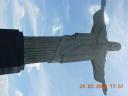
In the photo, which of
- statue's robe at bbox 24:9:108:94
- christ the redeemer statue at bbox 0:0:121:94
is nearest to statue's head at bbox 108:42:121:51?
christ the redeemer statue at bbox 0:0:121:94

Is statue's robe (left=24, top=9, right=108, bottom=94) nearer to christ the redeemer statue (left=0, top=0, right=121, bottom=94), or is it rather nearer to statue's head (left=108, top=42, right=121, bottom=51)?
christ the redeemer statue (left=0, top=0, right=121, bottom=94)

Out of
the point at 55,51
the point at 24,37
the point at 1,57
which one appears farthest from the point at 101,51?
the point at 1,57

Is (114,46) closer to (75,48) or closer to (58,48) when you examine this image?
(75,48)

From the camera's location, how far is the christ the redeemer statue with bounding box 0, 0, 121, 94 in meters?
23.7

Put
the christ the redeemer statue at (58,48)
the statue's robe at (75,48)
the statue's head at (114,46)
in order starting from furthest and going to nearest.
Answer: the statue's head at (114,46)
the statue's robe at (75,48)
the christ the redeemer statue at (58,48)

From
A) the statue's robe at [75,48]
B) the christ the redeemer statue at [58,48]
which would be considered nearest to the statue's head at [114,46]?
the christ the redeemer statue at [58,48]

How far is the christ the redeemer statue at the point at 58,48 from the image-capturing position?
23.7m

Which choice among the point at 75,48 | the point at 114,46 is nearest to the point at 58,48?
the point at 75,48

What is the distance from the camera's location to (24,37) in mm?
24828

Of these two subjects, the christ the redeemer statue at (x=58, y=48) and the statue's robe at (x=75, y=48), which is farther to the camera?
the statue's robe at (x=75, y=48)

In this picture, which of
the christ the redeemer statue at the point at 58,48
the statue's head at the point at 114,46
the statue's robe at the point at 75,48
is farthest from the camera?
the statue's head at the point at 114,46

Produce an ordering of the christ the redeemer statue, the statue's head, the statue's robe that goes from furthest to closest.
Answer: the statue's head
the statue's robe
the christ the redeemer statue

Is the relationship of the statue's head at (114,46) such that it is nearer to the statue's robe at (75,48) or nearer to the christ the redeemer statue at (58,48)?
the christ the redeemer statue at (58,48)

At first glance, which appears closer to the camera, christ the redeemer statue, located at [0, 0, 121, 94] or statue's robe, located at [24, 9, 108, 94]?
christ the redeemer statue, located at [0, 0, 121, 94]
